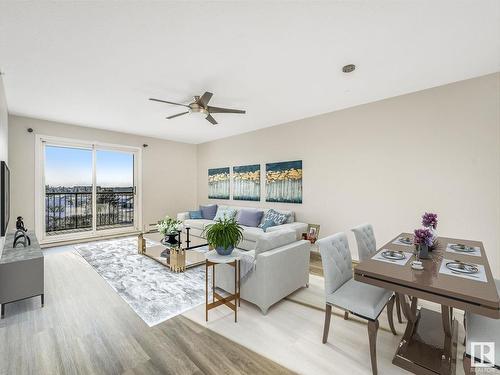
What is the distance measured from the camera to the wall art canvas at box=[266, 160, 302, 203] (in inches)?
194

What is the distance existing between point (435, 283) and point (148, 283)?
3.16m

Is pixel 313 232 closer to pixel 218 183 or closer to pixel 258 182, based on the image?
pixel 258 182

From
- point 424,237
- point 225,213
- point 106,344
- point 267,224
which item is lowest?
point 106,344

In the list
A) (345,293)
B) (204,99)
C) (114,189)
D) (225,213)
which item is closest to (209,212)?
(225,213)

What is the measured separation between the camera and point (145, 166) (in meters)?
6.45

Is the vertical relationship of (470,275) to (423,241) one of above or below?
below

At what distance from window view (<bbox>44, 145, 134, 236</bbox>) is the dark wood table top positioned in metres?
6.15

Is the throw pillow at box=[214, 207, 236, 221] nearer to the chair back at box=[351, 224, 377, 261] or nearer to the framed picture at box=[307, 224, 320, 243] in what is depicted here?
the framed picture at box=[307, 224, 320, 243]

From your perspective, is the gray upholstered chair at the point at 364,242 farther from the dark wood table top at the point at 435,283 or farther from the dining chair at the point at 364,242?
the dark wood table top at the point at 435,283

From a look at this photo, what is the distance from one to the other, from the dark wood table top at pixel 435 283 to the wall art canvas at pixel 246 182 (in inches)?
160

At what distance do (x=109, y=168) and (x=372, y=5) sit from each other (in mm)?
6299

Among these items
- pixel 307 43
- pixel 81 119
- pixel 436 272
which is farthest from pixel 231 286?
pixel 81 119

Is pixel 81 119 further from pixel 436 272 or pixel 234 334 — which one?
pixel 436 272

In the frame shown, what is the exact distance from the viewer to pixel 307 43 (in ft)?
7.52
